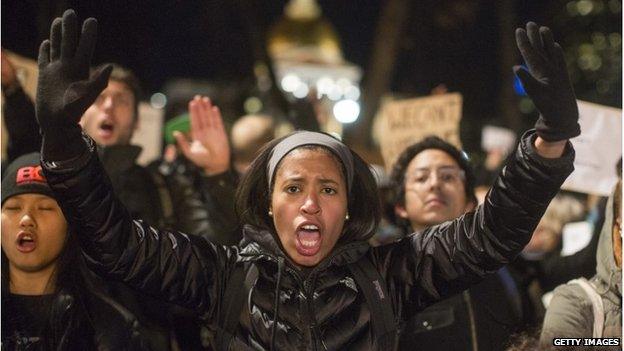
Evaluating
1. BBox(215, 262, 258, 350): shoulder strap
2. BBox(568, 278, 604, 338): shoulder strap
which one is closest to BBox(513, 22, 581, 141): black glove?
BBox(568, 278, 604, 338): shoulder strap

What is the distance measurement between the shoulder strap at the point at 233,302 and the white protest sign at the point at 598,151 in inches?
104

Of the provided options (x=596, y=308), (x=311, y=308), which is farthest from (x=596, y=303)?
(x=311, y=308)

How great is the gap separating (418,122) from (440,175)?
1.88 m

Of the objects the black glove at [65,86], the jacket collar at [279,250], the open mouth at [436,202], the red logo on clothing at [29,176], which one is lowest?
the red logo on clothing at [29,176]

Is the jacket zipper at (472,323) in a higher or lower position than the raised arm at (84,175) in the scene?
lower

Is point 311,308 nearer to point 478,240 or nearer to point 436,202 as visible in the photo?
point 478,240

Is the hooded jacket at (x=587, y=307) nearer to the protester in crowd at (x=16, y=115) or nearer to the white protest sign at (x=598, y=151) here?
the white protest sign at (x=598, y=151)

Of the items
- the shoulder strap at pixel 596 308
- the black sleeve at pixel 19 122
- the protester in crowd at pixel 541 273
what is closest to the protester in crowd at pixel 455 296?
the protester in crowd at pixel 541 273

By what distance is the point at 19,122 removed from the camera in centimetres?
478

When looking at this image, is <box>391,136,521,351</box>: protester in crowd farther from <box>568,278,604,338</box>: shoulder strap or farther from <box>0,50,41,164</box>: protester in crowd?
<box>0,50,41,164</box>: protester in crowd

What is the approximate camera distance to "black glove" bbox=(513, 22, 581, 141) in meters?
3.09

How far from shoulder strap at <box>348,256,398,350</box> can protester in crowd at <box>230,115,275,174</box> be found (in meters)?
3.06

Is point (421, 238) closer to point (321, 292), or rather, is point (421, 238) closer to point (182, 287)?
point (321, 292)

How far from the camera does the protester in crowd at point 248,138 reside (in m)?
6.47
